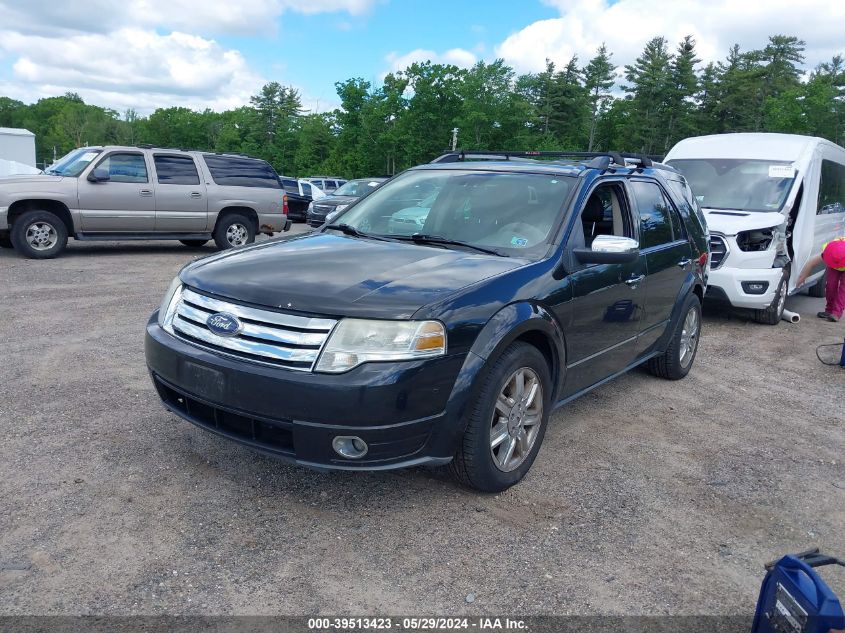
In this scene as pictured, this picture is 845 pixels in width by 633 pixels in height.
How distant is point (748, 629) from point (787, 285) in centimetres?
728

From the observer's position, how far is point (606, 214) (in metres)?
4.76

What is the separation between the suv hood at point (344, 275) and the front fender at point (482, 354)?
243 millimetres

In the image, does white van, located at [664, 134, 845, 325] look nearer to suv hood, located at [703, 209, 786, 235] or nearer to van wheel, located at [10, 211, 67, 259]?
suv hood, located at [703, 209, 786, 235]

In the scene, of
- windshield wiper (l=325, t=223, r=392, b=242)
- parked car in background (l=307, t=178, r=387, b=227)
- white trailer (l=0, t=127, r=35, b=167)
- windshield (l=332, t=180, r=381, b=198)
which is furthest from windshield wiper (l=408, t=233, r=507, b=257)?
white trailer (l=0, t=127, r=35, b=167)

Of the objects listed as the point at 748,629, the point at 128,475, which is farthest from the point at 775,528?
the point at 128,475

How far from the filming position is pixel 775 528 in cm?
356

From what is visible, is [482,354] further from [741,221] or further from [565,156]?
[741,221]

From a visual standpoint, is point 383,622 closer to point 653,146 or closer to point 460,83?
point 460,83

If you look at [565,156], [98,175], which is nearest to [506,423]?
[565,156]

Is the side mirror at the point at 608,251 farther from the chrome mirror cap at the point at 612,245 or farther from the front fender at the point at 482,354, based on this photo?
the front fender at the point at 482,354

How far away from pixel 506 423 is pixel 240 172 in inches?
439

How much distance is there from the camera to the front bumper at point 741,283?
8289mm

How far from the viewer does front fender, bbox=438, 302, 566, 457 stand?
325cm

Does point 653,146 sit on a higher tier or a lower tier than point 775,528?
higher
